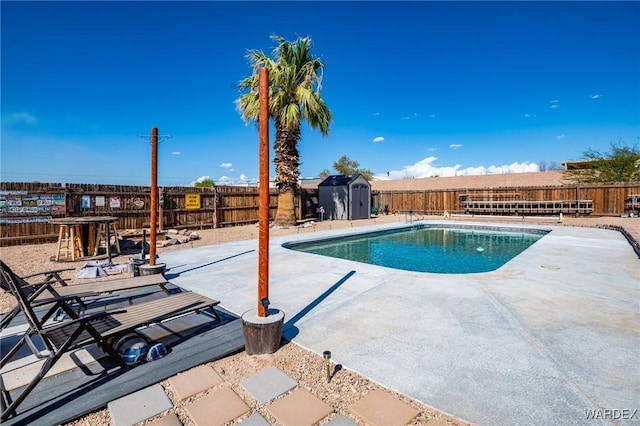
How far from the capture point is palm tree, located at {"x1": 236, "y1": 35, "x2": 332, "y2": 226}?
39.9ft

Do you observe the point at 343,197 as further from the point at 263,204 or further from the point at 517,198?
the point at 263,204

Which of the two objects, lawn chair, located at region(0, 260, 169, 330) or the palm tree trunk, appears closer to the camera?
lawn chair, located at region(0, 260, 169, 330)

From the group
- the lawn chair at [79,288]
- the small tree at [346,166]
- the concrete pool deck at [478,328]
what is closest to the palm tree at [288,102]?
the concrete pool deck at [478,328]

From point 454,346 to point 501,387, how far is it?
2.05 ft

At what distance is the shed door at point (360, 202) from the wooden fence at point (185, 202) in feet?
7.22

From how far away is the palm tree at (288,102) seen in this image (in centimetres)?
1217

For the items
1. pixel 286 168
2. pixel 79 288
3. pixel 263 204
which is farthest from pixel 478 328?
pixel 286 168

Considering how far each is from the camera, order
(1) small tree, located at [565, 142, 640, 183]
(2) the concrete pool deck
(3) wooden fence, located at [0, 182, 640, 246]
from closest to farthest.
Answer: (2) the concrete pool deck < (3) wooden fence, located at [0, 182, 640, 246] < (1) small tree, located at [565, 142, 640, 183]

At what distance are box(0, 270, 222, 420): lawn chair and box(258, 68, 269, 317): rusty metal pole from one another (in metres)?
0.80

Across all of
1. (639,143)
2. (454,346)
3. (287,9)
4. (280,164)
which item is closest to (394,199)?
(280,164)

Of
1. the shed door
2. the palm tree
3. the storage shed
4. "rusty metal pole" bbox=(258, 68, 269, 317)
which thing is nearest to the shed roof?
the storage shed

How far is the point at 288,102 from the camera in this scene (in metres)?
12.5

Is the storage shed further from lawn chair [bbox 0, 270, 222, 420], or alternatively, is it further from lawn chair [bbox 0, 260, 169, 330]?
lawn chair [bbox 0, 270, 222, 420]

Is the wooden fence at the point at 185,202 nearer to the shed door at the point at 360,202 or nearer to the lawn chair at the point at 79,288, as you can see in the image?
the shed door at the point at 360,202
